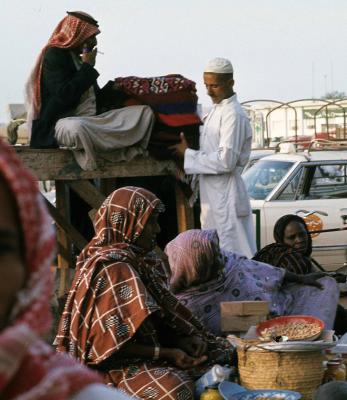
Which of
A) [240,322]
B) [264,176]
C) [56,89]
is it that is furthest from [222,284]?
[264,176]

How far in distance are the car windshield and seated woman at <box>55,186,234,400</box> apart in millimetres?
7346

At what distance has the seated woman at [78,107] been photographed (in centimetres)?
715

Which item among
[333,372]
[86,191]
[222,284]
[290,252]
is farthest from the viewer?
[290,252]

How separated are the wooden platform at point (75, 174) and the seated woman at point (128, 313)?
1881mm

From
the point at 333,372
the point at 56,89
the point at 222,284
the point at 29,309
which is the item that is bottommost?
the point at 333,372

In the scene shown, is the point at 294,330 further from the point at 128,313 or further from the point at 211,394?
the point at 128,313

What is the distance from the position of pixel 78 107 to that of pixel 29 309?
233 inches

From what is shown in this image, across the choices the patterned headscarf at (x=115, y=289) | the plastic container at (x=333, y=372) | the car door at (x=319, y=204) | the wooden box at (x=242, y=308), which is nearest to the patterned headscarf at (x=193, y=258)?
the wooden box at (x=242, y=308)

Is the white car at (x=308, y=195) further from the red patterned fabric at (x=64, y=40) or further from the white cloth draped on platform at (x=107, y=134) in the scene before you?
the red patterned fabric at (x=64, y=40)

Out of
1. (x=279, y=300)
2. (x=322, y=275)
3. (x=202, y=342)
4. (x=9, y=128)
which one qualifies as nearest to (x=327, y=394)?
(x=202, y=342)

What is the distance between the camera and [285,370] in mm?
5234

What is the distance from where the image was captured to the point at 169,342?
5578mm

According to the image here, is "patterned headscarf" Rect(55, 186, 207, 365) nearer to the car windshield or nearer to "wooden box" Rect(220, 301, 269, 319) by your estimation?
"wooden box" Rect(220, 301, 269, 319)

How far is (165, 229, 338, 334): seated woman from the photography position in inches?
246
